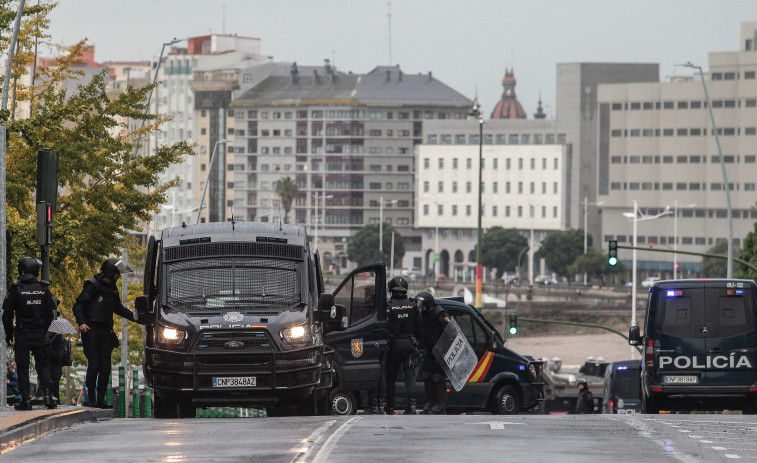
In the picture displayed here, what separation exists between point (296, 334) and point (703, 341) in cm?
616

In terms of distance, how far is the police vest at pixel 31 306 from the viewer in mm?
17391

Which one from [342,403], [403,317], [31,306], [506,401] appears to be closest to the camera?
[31,306]

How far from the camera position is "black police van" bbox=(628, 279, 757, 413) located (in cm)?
2222

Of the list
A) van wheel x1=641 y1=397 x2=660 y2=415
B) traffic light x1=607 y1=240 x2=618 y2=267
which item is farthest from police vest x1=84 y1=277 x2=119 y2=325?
traffic light x1=607 y1=240 x2=618 y2=267

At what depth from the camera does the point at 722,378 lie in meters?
22.5

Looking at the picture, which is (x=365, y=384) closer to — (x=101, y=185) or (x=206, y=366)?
(x=206, y=366)

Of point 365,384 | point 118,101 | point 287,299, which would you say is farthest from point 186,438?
point 118,101

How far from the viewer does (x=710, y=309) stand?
876 inches

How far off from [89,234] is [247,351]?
46.9 feet

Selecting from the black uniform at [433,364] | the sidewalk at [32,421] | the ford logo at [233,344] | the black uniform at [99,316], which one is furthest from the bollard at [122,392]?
the ford logo at [233,344]

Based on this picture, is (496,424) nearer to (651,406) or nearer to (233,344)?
(233,344)

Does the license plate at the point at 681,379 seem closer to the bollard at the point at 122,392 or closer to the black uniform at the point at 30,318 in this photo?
the black uniform at the point at 30,318

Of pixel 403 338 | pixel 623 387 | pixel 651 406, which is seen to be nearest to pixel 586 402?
pixel 623 387

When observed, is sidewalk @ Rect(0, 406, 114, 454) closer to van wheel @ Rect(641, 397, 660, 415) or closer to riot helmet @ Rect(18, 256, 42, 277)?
riot helmet @ Rect(18, 256, 42, 277)
